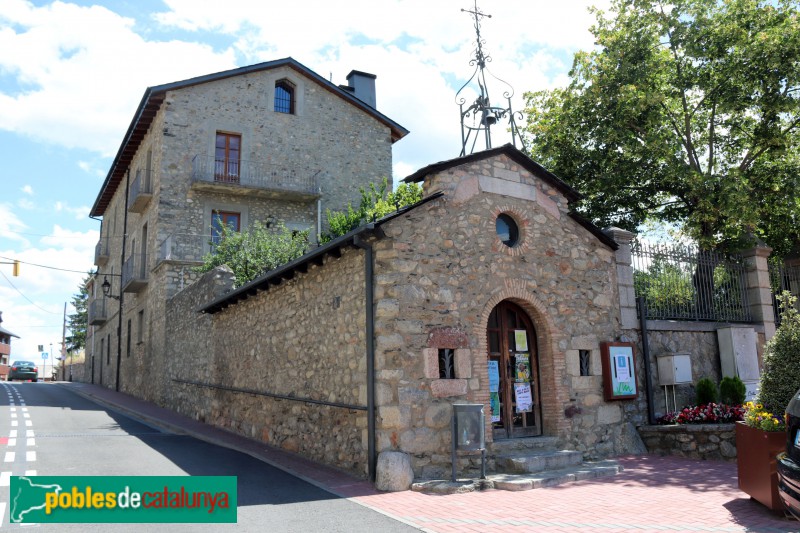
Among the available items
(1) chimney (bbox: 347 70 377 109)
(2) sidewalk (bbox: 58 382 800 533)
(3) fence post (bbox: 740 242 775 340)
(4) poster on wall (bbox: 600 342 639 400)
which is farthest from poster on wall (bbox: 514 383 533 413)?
(1) chimney (bbox: 347 70 377 109)

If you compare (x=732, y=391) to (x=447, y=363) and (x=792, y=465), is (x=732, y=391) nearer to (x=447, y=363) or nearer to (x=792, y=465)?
(x=447, y=363)

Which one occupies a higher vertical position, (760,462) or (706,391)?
(706,391)

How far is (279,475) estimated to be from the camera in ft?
25.8

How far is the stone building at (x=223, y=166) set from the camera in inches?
729

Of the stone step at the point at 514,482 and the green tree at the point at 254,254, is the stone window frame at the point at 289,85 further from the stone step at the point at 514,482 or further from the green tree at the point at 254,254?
the stone step at the point at 514,482

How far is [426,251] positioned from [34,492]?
5264mm

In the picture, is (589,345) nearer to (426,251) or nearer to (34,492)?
(426,251)

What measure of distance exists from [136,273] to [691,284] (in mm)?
17453

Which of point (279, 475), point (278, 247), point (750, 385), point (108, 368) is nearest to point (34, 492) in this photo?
point (279, 475)

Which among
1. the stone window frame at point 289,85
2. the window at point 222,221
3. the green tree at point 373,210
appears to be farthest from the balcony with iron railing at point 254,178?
the green tree at point 373,210

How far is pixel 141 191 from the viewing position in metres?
19.4

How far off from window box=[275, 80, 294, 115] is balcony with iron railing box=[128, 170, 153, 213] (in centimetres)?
493

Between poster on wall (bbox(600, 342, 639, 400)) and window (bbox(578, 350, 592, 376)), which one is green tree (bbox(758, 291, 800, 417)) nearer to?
poster on wall (bbox(600, 342, 639, 400))

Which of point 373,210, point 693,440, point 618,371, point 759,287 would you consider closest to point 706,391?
point 693,440
